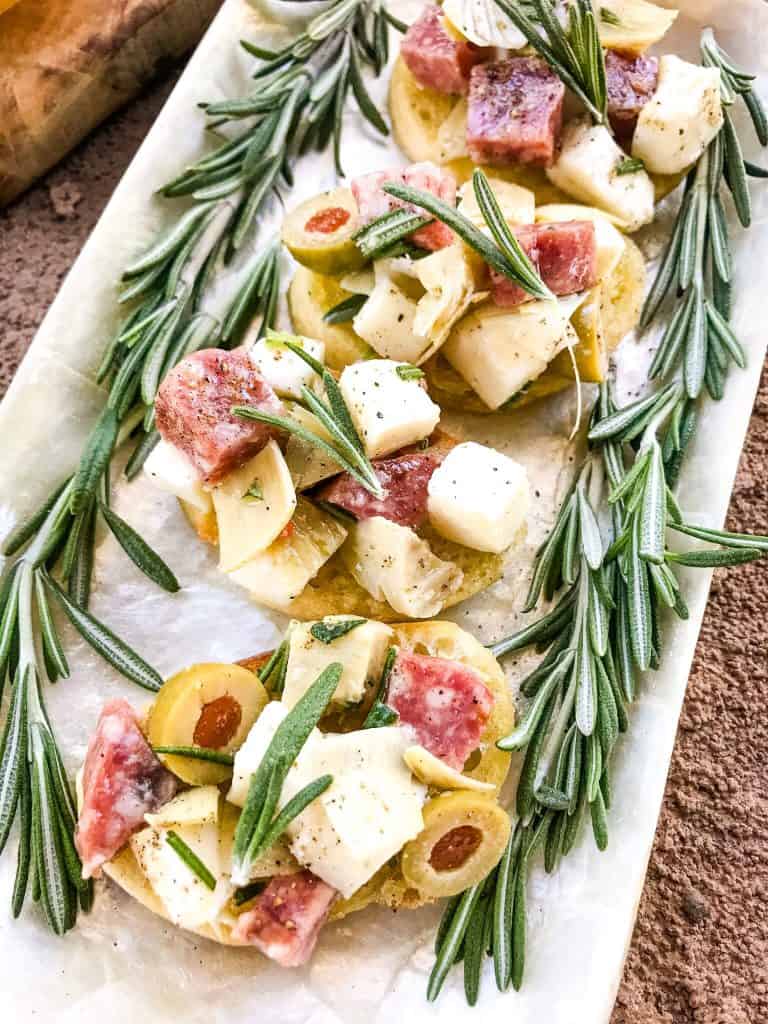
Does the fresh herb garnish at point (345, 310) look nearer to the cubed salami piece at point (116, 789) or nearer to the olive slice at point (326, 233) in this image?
the olive slice at point (326, 233)

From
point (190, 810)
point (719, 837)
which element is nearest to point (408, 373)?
point (190, 810)

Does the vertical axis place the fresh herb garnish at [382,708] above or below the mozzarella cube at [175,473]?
below

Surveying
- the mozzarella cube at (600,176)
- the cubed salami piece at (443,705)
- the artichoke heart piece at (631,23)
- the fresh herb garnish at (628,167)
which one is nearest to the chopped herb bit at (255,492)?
the cubed salami piece at (443,705)

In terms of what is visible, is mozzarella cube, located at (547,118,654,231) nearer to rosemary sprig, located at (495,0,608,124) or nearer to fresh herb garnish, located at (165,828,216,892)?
rosemary sprig, located at (495,0,608,124)

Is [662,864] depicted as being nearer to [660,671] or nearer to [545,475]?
[660,671]

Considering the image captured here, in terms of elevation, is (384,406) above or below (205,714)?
above

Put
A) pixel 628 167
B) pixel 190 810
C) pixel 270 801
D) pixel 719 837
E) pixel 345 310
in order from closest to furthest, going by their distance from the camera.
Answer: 1. pixel 270 801
2. pixel 190 810
3. pixel 719 837
4. pixel 345 310
5. pixel 628 167

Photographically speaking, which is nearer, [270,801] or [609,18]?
[270,801]

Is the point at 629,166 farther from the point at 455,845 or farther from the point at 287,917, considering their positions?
the point at 287,917

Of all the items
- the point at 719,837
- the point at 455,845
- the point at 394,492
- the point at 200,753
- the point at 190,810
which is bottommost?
the point at 719,837
